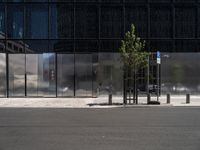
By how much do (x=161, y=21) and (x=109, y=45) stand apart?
476 cm

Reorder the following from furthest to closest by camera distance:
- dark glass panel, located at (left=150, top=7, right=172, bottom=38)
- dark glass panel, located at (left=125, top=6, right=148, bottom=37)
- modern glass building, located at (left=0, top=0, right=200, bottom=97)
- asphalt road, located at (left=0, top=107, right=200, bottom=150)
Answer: dark glass panel, located at (left=150, top=7, right=172, bottom=38), dark glass panel, located at (left=125, top=6, right=148, bottom=37), modern glass building, located at (left=0, top=0, right=200, bottom=97), asphalt road, located at (left=0, top=107, right=200, bottom=150)

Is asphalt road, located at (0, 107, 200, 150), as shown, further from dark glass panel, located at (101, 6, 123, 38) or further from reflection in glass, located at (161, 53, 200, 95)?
dark glass panel, located at (101, 6, 123, 38)

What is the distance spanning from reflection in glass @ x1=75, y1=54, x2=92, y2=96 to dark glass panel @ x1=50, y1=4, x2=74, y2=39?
211 centimetres

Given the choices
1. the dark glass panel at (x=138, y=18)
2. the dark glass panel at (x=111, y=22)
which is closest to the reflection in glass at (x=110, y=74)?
the dark glass panel at (x=111, y=22)

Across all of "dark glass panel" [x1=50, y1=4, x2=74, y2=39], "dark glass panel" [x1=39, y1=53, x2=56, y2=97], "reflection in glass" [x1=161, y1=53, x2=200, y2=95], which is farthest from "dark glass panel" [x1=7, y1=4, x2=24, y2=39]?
"reflection in glass" [x1=161, y1=53, x2=200, y2=95]

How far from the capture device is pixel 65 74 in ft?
121

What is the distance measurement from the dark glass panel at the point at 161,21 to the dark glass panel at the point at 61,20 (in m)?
6.66

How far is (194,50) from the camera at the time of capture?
36812 millimetres

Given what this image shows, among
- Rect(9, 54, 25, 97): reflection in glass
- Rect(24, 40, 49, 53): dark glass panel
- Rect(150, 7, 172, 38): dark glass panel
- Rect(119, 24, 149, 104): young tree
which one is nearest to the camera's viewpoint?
Rect(119, 24, 149, 104): young tree

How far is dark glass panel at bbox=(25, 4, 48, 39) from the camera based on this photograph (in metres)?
36.4

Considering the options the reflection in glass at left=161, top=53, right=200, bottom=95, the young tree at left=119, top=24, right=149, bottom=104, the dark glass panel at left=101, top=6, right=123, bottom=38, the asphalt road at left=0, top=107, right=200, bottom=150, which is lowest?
the asphalt road at left=0, top=107, right=200, bottom=150

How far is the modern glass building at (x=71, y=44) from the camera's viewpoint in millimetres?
36562

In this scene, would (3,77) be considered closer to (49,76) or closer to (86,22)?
(49,76)

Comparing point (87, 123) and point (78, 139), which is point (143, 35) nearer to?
point (87, 123)
